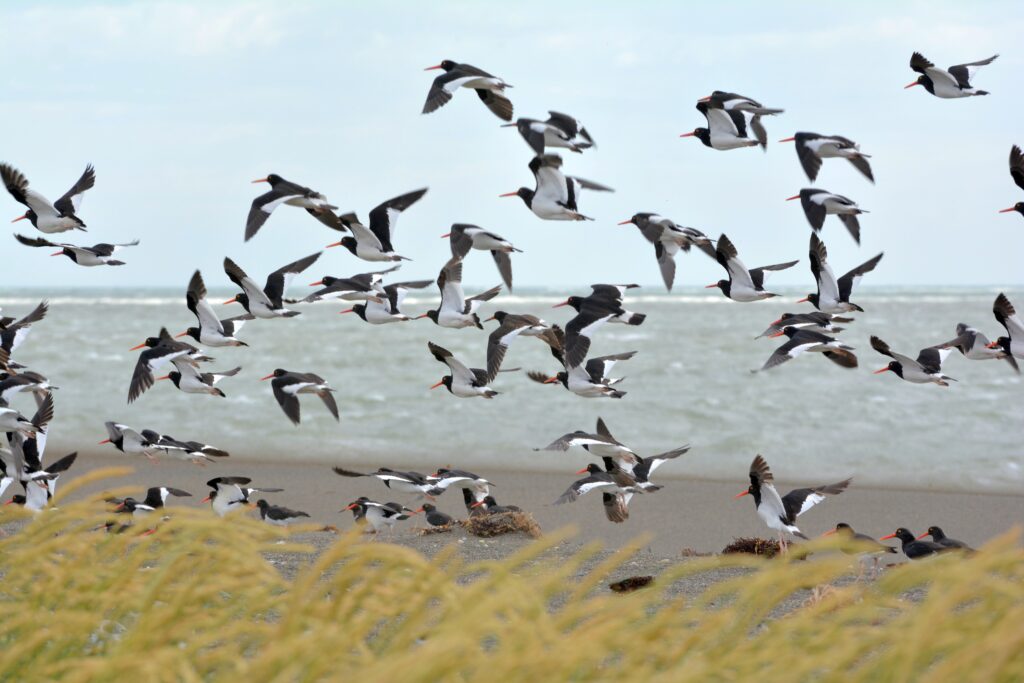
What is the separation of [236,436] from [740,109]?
981 centimetres

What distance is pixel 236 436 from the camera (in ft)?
58.3

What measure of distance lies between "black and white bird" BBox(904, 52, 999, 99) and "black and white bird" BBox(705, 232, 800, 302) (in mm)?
1961

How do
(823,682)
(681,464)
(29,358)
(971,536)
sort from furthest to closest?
(29,358), (681,464), (971,536), (823,682)

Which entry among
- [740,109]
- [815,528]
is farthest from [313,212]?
[815,528]

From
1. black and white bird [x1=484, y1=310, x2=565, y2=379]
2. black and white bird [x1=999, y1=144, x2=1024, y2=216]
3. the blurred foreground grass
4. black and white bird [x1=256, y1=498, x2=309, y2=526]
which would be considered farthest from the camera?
black and white bird [x1=256, y1=498, x2=309, y2=526]

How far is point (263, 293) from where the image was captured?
10.3 meters

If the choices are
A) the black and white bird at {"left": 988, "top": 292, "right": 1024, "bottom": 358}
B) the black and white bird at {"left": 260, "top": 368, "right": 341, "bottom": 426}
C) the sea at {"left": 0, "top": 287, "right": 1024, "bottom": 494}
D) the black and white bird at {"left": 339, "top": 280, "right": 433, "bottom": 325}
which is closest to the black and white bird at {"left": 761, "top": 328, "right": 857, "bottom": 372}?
the black and white bird at {"left": 988, "top": 292, "right": 1024, "bottom": 358}

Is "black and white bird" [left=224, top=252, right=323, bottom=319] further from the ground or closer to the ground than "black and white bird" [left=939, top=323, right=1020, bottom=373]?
further from the ground

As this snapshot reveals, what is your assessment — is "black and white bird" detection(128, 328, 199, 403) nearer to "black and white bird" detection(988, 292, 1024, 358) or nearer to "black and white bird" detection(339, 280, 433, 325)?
"black and white bird" detection(339, 280, 433, 325)

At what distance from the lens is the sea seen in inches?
622

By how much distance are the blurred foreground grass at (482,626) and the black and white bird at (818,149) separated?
6.30 metres

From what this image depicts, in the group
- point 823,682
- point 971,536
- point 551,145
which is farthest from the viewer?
point 971,536

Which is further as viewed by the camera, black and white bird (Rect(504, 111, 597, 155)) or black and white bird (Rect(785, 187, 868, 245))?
black and white bird (Rect(504, 111, 597, 155))

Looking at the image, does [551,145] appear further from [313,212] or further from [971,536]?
[971,536]
